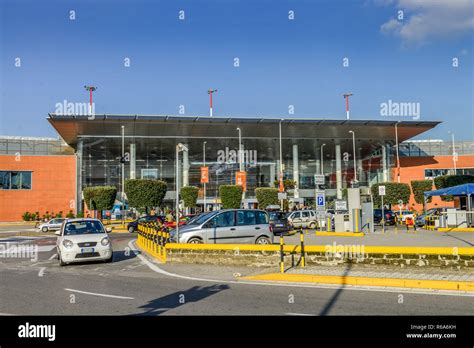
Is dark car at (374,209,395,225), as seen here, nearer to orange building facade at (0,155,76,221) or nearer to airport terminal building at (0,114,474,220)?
airport terminal building at (0,114,474,220)

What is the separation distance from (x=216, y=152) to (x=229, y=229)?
5036 cm

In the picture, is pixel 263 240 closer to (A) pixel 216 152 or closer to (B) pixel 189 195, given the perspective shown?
(B) pixel 189 195

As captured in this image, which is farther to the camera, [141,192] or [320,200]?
[141,192]

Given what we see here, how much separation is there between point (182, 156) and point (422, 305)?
2297 inches

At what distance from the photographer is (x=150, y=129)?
55.6 meters

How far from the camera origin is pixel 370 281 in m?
11.3

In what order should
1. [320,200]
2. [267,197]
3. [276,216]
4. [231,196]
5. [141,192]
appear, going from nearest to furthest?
[320,200], [276,216], [141,192], [231,196], [267,197]

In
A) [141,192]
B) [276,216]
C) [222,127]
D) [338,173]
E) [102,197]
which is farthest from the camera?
[338,173]

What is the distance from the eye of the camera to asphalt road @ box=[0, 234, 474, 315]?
852 cm

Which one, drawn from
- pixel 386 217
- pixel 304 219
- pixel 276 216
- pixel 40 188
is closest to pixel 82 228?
pixel 276 216

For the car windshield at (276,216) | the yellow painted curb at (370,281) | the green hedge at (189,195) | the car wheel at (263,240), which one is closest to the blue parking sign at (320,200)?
the car windshield at (276,216)

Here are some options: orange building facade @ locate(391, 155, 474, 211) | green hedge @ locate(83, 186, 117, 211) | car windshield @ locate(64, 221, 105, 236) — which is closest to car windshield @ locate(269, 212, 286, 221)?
car windshield @ locate(64, 221, 105, 236)
